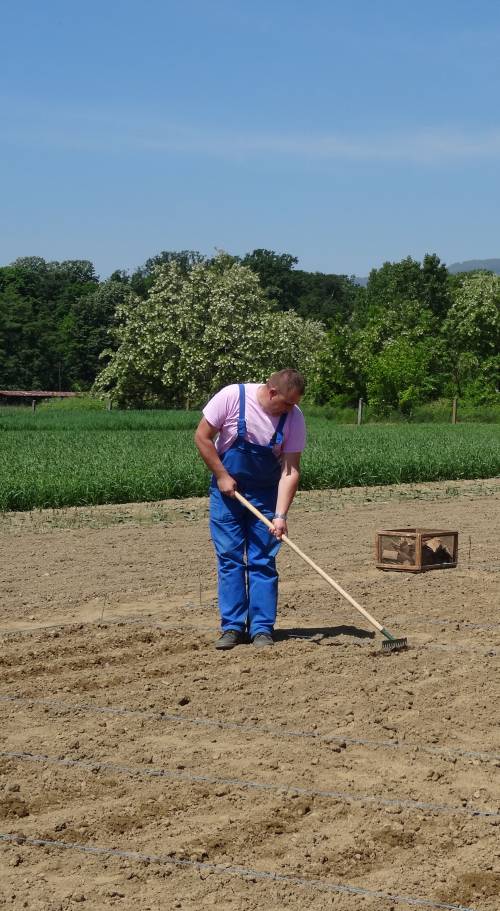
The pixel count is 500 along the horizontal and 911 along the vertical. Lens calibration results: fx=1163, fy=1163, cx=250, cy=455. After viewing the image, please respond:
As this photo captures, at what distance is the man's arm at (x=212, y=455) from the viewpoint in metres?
7.53

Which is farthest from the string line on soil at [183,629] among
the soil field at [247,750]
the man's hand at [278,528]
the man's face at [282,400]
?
the man's face at [282,400]

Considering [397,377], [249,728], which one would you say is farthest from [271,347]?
[249,728]

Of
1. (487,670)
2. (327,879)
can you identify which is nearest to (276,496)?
(487,670)

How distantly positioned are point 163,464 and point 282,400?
13.6 metres

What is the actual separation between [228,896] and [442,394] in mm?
54342

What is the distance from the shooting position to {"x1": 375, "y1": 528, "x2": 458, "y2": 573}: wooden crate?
36.0ft

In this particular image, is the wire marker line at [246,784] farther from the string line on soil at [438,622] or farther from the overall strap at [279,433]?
the string line on soil at [438,622]

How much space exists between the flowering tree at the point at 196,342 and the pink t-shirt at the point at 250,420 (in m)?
44.0

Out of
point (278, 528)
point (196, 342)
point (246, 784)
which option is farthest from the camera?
point (196, 342)

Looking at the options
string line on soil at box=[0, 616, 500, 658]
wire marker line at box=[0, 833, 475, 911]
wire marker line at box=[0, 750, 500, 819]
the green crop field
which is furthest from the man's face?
the green crop field

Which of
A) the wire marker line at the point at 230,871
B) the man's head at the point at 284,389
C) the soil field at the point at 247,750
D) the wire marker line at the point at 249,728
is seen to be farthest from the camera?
the man's head at the point at 284,389

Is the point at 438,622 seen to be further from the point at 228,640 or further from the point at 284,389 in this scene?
the point at 284,389

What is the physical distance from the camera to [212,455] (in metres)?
7.56

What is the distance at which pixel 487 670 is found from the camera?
23.5 feet
